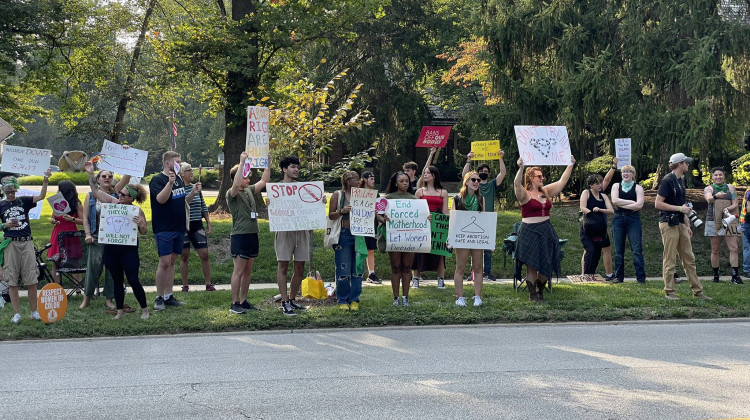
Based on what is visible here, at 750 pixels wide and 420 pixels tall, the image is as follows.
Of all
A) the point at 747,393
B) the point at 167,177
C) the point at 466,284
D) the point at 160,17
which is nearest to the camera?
the point at 747,393

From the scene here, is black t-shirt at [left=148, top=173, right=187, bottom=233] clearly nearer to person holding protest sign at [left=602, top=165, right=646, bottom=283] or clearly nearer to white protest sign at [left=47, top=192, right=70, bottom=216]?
white protest sign at [left=47, top=192, right=70, bottom=216]

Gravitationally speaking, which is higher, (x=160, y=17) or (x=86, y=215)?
(x=160, y=17)

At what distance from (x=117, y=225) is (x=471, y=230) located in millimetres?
4559

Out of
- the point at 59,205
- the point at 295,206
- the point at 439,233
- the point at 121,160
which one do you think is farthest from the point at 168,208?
the point at 439,233

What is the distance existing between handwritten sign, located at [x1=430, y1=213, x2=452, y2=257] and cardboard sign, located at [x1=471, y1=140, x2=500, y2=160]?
1168 millimetres

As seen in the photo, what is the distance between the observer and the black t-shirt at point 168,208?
372 inches

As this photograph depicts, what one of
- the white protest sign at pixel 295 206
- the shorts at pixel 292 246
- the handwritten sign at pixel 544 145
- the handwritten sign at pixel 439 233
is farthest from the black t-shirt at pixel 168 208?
the handwritten sign at pixel 544 145

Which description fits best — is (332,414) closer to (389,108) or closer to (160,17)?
(160,17)

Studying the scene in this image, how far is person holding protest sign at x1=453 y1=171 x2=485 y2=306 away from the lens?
395 inches

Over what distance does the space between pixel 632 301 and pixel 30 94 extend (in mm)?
18854

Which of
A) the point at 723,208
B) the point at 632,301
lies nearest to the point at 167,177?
the point at 632,301

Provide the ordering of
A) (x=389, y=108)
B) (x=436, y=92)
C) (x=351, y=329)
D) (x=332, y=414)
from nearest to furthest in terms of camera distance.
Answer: (x=332, y=414), (x=351, y=329), (x=389, y=108), (x=436, y=92)

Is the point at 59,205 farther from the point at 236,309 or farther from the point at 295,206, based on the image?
the point at 295,206

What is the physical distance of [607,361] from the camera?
7254 mm
